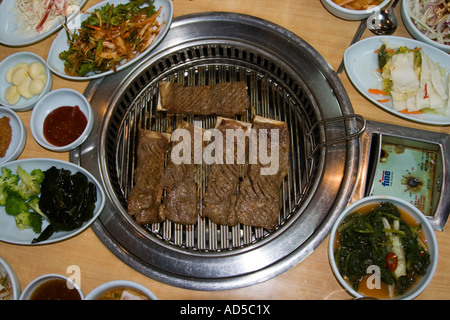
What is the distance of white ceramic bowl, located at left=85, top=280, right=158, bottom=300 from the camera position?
224 centimetres

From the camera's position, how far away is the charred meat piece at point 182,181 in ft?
9.04

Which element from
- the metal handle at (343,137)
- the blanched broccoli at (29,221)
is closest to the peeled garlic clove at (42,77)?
the blanched broccoli at (29,221)

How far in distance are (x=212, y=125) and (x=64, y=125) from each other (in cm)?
121

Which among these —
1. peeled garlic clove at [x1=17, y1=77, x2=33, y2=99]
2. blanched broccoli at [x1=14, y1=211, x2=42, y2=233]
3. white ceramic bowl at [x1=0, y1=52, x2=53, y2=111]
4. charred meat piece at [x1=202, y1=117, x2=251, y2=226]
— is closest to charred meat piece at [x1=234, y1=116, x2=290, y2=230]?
charred meat piece at [x1=202, y1=117, x2=251, y2=226]

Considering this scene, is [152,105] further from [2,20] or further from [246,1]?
[2,20]

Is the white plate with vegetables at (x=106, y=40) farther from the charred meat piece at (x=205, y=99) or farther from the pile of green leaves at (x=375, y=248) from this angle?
the pile of green leaves at (x=375, y=248)

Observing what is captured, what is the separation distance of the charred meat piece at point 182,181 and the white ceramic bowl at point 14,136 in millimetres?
1152

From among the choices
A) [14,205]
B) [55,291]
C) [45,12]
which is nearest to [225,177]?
[55,291]

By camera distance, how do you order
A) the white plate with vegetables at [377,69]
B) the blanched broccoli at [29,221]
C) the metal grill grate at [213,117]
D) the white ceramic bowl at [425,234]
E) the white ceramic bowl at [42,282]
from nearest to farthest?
→ the white ceramic bowl at [425,234], the white ceramic bowl at [42,282], the blanched broccoli at [29,221], the white plate with vegetables at [377,69], the metal grill grate at [213,117]

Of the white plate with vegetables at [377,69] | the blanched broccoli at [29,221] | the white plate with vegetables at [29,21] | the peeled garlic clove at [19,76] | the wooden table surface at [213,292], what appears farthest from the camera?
the white plate with vegetables at [29,21]

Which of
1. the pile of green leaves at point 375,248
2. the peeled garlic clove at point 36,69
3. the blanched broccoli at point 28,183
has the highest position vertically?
the peeled garlic clove at point 36,69

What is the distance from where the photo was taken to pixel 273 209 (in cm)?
273

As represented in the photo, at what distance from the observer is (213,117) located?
10.3ft

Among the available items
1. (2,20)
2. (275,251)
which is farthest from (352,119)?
(2,20)
